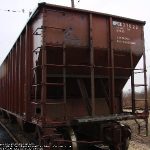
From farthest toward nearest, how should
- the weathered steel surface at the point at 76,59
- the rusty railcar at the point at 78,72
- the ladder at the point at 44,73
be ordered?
the weathered steel surface at the point at 76,59 < the rusty railcar at the point at 78,72 < the ladder at the point at 44,73

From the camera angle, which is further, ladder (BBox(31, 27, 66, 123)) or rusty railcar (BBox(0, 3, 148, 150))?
rusty railcar (BBox(0, 3, 148, 150))

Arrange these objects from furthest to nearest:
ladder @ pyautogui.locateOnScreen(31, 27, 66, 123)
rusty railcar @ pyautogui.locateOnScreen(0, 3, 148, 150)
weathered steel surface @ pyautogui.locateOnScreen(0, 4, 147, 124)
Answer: weathered steel surface @ pyautogui.locateOnScreen(0, 4, 147, 124), rusty railcar @ pyautogui.locateOnScreen(0, 3, 148, 150), ladder @ pyautogui.locateOnScreen(31, 27, 66, 123)

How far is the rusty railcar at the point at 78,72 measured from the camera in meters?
7.71

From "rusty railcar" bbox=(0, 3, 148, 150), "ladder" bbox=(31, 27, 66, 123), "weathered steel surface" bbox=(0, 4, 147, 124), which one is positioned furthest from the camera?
"weathered steel surface" bbox=(0, 4, 147, 124)

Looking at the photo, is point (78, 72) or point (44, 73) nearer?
point (44, 73)

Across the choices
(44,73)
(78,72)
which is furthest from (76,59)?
(44,73)

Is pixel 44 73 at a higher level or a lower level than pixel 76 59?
lower

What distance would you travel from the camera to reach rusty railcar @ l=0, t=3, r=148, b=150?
771 centimetres

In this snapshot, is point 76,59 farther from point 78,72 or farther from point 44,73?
point 44,73

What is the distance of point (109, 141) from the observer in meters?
8.09

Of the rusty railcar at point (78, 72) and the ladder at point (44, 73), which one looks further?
the rusty railcar at point (78, 72)

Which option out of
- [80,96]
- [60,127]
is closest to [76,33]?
[80,96]

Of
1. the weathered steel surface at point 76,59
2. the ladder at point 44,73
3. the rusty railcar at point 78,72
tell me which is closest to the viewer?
the ladder at point 44,73

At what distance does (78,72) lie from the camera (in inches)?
336
